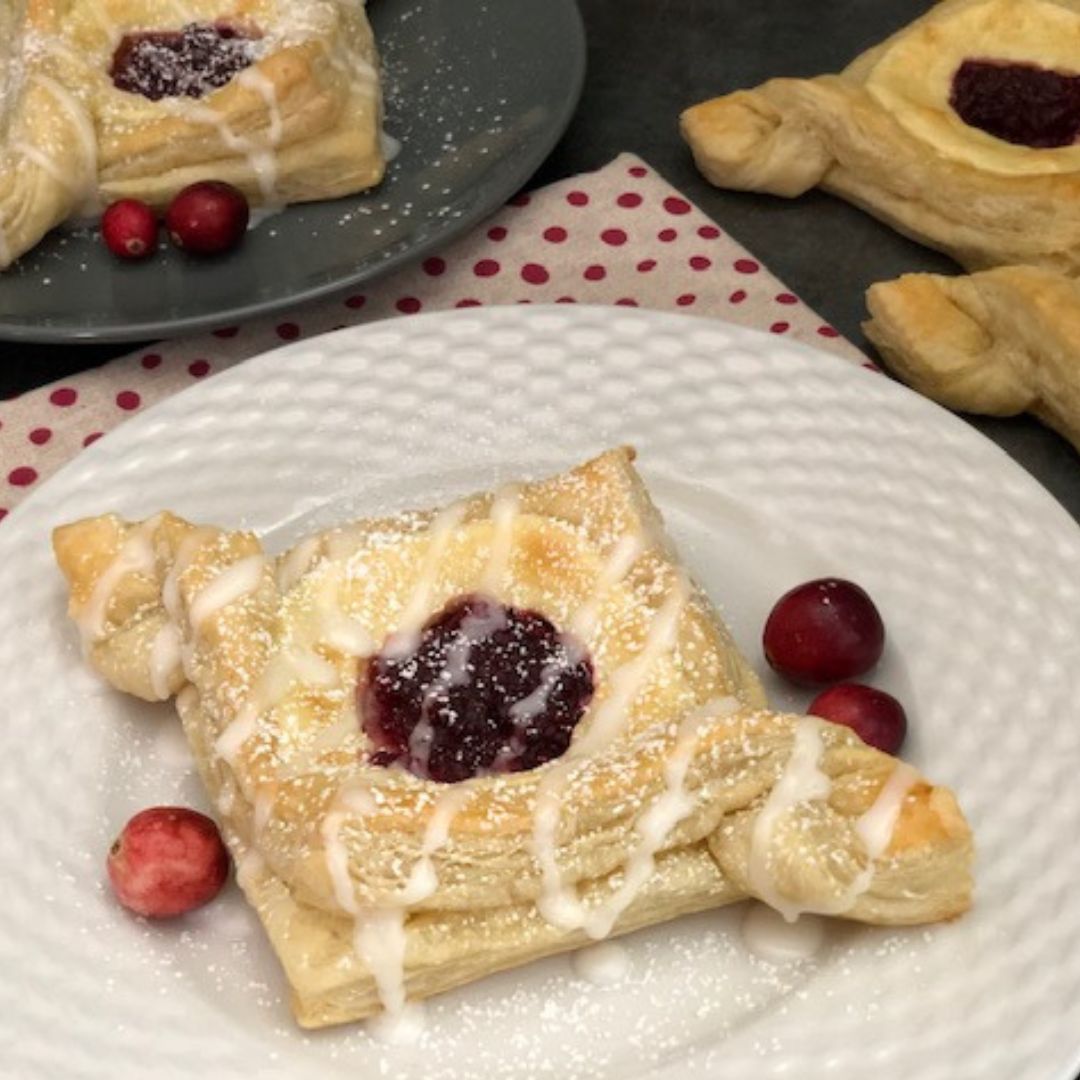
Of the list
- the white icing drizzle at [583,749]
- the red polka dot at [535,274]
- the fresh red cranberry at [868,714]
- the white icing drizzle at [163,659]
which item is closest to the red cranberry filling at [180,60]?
the red polka dot at [535,274]

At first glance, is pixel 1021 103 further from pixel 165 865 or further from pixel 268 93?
pixel 165 865

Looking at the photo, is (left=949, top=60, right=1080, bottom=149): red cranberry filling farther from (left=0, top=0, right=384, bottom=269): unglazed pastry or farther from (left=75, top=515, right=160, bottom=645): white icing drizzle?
(left=75, top=515, right=160, bottom=645): white icing drizzle

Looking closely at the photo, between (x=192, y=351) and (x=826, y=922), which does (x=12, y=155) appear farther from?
(x=826, y=922)

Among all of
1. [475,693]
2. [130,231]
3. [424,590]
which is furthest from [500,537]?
[130,231]

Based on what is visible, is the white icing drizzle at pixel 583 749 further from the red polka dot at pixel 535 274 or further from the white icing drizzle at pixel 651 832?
the red polka dot at pixel 535 274

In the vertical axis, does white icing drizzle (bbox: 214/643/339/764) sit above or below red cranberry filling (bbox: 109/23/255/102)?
above

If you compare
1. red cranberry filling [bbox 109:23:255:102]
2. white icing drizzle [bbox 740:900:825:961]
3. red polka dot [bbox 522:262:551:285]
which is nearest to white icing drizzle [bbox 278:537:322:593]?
white icing drizzle [bbox 740:900:825:961]
